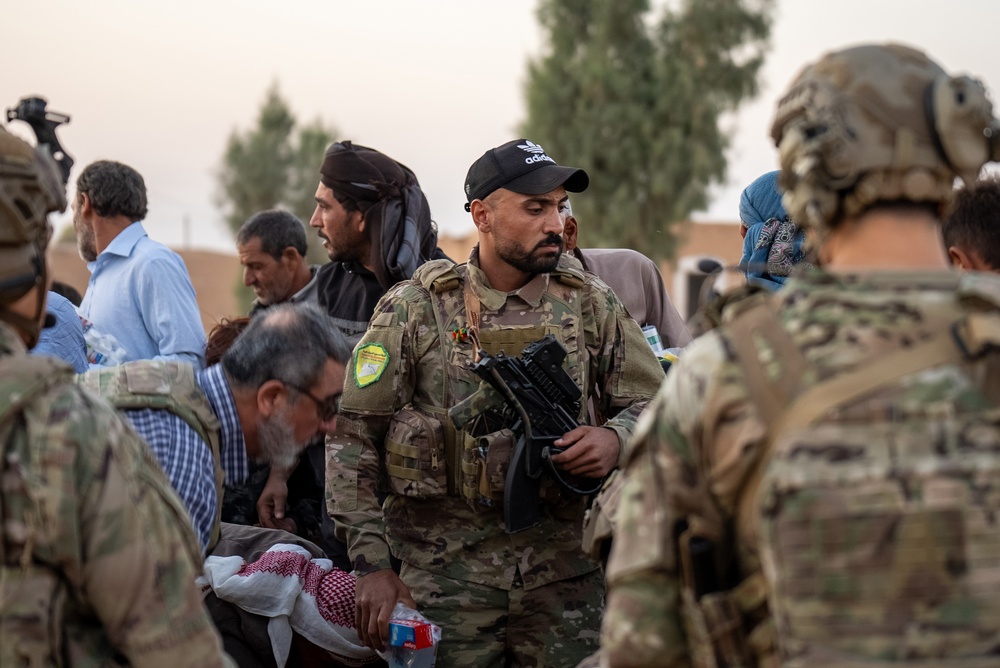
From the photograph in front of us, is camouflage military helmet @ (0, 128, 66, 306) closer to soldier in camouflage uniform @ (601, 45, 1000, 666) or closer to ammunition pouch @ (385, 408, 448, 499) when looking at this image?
soldier in camouflage uniform @ (601, 45, 1000, 666)

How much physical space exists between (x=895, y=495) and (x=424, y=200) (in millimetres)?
3874

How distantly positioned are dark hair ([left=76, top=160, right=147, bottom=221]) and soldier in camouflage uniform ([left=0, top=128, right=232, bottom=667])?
3291 millimetres

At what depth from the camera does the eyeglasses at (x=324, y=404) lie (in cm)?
284

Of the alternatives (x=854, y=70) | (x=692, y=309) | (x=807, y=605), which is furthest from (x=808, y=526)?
(x=692, y=309)

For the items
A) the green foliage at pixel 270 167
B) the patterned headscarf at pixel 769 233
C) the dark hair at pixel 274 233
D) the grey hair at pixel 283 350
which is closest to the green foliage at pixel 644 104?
the green foliage at pixel 270 167

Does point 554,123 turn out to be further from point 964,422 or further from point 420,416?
point 964,422

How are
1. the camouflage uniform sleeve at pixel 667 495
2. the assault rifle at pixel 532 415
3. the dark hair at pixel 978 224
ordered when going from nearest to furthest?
the camouflage uniform sleeve at pixel 667 495 < the dark hair at pixel 978 224 < the assault rifle at pixel 532 415

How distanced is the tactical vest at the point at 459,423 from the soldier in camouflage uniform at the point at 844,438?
1620 millimetres

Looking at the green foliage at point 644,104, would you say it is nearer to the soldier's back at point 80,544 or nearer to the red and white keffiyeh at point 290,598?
the red and white keffiyeh at point 290,598

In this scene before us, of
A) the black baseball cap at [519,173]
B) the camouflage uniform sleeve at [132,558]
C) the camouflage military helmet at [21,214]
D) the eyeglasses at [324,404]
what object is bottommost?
the camouflage uniform sleeve at [132,558]

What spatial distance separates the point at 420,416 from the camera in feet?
12.4

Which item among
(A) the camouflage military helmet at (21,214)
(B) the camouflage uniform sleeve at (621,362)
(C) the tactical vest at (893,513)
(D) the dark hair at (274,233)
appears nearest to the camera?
Answer: (C) the tactical vest at (893,513)

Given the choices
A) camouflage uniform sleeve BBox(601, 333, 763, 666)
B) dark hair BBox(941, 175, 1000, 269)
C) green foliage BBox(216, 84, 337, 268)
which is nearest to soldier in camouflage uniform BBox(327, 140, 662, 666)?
dark hair BBox(941, 175, 1000, 269)

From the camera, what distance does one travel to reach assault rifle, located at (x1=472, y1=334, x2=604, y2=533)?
357 cm
